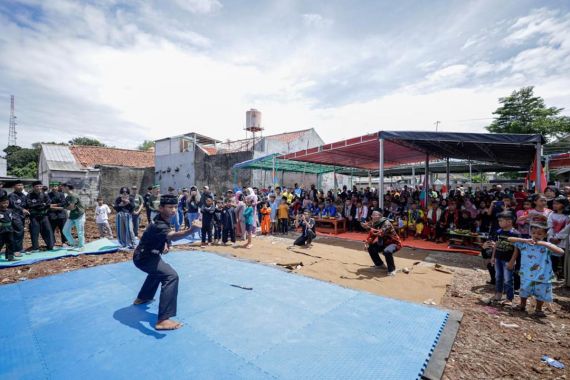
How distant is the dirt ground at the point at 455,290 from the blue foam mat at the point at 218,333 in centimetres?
43

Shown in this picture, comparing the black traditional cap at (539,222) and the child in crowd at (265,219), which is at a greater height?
the black traditional cap at (539,222)

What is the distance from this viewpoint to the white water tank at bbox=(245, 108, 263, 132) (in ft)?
76.8

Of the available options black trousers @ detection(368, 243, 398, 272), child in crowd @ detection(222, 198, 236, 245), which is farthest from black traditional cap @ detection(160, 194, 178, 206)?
child in crowd @ detection(222, 198, 236, 245)

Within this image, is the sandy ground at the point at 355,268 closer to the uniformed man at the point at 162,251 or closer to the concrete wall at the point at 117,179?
the uniformed man at the point at 162,251

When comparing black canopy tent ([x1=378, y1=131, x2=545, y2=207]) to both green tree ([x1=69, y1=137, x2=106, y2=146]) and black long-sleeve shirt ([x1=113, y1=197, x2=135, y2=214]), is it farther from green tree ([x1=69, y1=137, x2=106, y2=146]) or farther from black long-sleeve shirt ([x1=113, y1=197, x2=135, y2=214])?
green tree ([x1=69, y1=137, x2=106, y2=146])

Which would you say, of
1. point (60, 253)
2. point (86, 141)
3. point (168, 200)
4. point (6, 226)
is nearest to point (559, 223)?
point (168, 200)

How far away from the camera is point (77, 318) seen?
363 centimetres

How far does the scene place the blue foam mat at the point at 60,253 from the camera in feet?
20.2

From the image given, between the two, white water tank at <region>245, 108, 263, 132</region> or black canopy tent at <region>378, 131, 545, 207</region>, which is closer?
black canopy tent at <region>378, 131, 545, 207</region>

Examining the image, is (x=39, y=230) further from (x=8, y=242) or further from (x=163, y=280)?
(x=163, y=280)

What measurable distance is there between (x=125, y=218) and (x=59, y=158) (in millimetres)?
22228

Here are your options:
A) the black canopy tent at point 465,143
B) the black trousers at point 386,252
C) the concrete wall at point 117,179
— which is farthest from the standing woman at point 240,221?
the concrete wall at point 117,179

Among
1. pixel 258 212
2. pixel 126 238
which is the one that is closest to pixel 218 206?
pixel 126 238

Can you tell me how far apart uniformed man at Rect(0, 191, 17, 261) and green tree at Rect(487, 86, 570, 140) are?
86.8 ft
